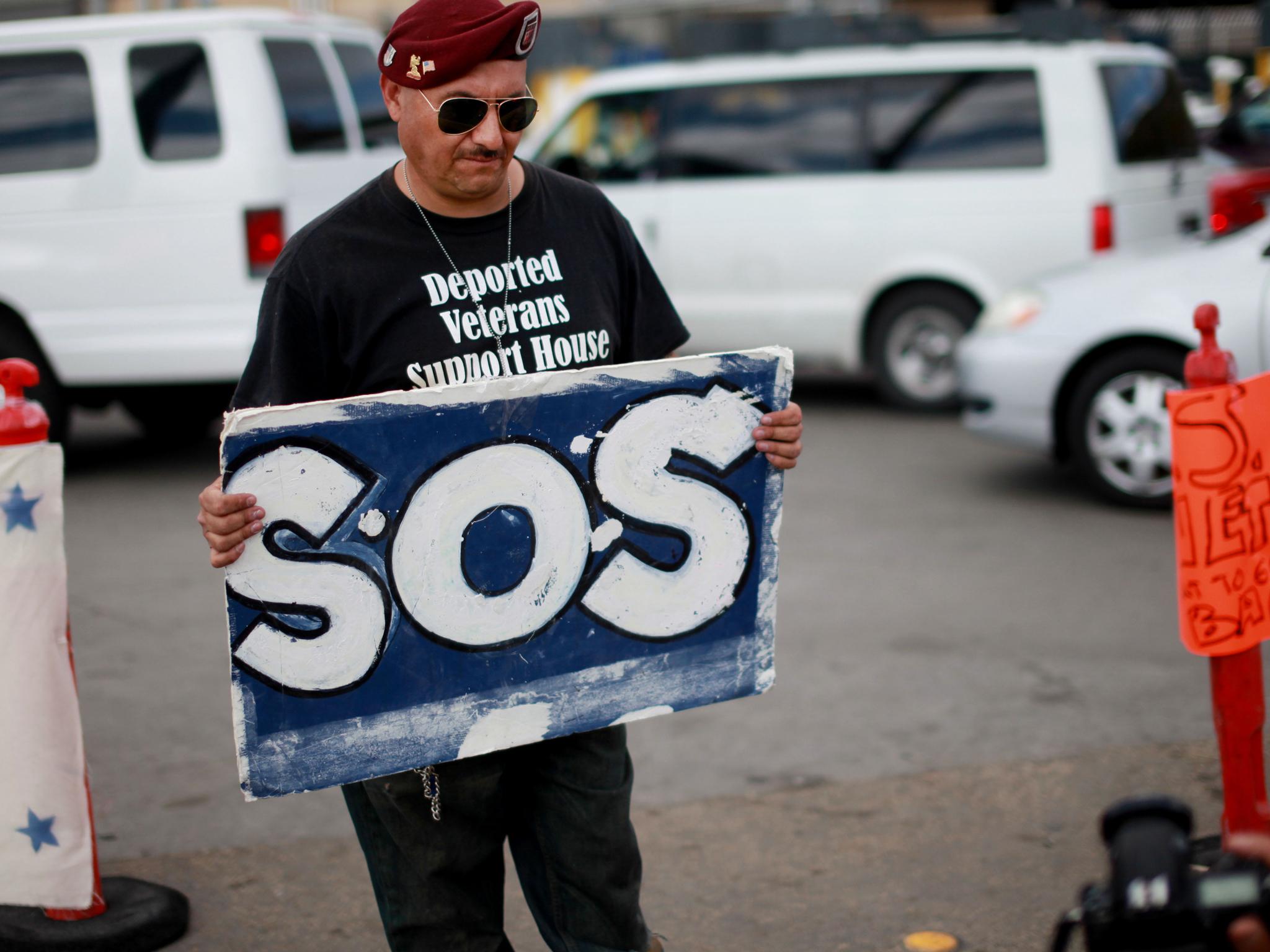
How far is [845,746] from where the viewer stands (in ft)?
15.1

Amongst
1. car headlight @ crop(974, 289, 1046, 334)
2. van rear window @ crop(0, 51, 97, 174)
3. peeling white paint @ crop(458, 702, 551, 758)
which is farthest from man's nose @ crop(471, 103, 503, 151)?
van rear window @ crop(0, 51, 97, 174)

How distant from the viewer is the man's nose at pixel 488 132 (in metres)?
2.48

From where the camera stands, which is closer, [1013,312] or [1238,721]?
[1238,721]

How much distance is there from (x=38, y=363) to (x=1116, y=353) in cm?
530

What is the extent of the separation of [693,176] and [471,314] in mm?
7656

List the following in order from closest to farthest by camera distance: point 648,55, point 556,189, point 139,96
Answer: point 556,189 → point 139,96 → point 648,55

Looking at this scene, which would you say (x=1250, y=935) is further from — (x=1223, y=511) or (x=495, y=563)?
(x=1223, y=511)

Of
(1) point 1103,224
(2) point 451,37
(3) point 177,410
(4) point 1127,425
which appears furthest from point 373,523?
(1) point 1103,224

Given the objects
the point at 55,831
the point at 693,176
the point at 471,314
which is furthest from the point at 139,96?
the point at 471,314

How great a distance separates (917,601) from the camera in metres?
6.00

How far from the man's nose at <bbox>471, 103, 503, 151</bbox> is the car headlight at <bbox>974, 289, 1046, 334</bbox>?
537cm

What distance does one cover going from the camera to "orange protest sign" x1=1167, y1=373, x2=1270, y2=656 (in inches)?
127

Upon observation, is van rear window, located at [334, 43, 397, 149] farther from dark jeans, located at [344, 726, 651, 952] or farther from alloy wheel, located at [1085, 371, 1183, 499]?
dark jeans, located at [344, 726, 651, 952]

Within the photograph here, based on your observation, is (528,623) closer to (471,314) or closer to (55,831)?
(471,314)
